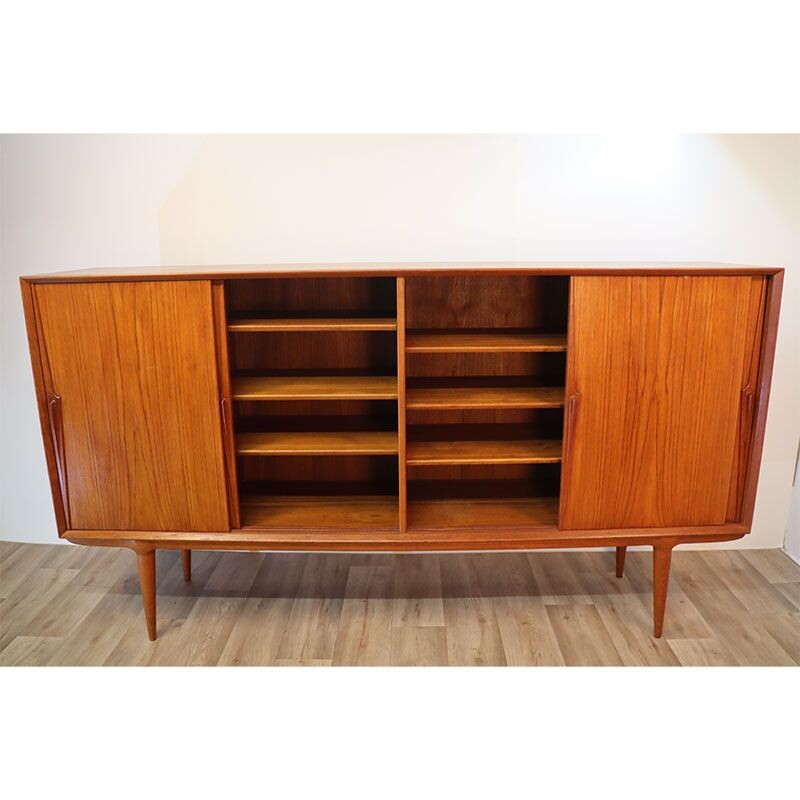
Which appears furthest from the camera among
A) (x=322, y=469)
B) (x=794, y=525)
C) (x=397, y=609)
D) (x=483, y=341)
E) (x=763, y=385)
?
(x=794, y=525)

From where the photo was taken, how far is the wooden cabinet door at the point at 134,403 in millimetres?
1531

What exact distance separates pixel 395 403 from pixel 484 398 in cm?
33

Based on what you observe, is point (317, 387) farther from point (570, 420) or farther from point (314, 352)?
point (570, 420)

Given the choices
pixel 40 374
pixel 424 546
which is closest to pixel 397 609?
pixel 424 546

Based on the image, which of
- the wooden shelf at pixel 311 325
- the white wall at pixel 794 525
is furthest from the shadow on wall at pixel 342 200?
the white wall at pixel 794 525

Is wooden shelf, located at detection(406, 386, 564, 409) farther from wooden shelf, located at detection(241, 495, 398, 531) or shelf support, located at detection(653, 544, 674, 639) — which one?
shelf support, located at detection(653, 544, 674, 639)

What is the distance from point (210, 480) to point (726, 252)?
1.56 metres

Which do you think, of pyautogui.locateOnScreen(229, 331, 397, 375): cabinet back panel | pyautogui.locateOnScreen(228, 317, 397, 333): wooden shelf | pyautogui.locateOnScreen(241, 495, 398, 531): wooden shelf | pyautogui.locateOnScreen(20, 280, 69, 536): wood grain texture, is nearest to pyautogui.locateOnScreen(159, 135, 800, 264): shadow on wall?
pyautogui.locateOnScreen(229, 331, 397, 375): cabinet back panel

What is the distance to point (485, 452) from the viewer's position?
1.71 metres

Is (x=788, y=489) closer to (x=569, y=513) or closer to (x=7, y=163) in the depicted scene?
(x=569, y=513)

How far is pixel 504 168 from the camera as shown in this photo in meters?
1.90

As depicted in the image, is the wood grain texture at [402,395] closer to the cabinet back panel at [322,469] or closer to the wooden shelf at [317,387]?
the wooden shelf at [317,387]

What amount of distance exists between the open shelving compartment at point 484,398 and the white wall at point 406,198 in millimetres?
184

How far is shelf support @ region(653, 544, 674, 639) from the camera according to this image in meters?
1.67
